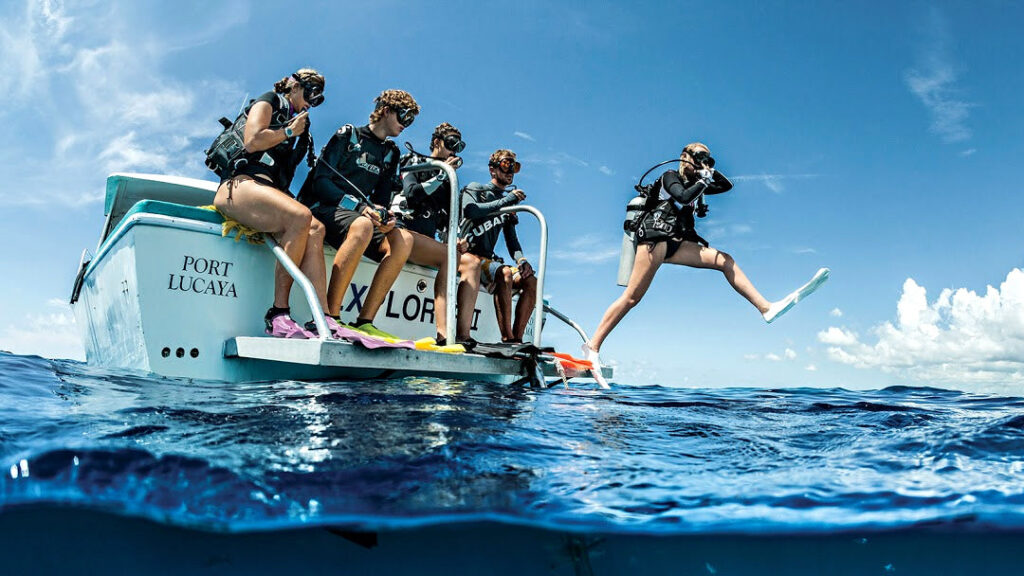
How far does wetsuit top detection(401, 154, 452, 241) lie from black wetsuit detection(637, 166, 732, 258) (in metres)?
1.54

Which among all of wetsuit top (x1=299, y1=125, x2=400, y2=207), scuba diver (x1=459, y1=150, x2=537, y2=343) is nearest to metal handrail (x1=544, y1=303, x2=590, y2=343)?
scuba diver (x1=459, y1=150, x2=537, y2=343)

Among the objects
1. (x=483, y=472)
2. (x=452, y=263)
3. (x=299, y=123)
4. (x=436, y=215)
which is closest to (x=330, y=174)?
(x=299, y=123)

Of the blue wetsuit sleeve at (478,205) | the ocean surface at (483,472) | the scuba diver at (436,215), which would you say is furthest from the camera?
the blue wetsuit sleeve at (478,205)

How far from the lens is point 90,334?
5898 millimetres

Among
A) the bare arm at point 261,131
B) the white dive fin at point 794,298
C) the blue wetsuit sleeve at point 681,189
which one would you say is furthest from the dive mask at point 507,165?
the white dive fin at point 794,298

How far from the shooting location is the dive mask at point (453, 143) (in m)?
5.15

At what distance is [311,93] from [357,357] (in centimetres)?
203

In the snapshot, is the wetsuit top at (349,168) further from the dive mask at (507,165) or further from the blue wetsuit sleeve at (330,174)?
the dive mask at (507,165)

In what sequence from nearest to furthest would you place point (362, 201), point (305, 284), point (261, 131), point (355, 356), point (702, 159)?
point (355, 356) → point (305, 284) → point (261, 131) → point (362, 201) → point (702, 159)

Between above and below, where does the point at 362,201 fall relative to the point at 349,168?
below

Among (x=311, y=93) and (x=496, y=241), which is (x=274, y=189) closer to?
(x=311, y=93)

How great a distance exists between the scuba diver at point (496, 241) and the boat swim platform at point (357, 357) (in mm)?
930

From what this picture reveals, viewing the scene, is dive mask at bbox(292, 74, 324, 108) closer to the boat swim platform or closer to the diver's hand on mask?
the diver's hand on mask

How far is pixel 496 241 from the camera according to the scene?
5770mm
